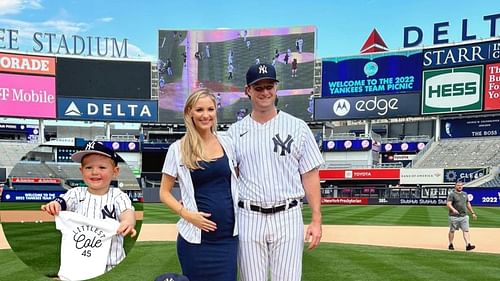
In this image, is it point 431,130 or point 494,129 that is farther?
point 431,130

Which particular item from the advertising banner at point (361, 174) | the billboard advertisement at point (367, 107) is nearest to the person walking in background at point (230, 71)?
the billboard advertisement at point (367, 107)

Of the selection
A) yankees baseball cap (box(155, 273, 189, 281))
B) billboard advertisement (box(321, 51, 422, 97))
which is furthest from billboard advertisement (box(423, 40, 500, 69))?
yankees baseball cap (box(155, 273, 189, 281))

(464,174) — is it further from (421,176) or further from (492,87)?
(492,87)

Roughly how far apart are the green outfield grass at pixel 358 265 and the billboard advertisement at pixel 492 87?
108 feet

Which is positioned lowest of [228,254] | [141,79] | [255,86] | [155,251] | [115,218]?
[155,251]

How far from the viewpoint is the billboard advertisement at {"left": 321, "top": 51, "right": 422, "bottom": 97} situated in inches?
1655

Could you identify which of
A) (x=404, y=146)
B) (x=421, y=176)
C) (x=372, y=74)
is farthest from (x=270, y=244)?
(x=404, y=146)

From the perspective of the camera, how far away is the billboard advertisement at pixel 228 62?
46.0m

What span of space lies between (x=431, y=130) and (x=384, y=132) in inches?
349

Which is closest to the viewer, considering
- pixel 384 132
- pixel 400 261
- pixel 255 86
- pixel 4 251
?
pixel 255 86

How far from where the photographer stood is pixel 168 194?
2885mm

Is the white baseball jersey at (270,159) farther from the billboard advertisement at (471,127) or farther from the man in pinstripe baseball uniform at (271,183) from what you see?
the billboard advertisement at (471,127)

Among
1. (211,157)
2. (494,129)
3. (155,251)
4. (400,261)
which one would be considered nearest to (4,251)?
(155,251)

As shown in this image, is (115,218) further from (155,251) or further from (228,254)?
(155,251)
